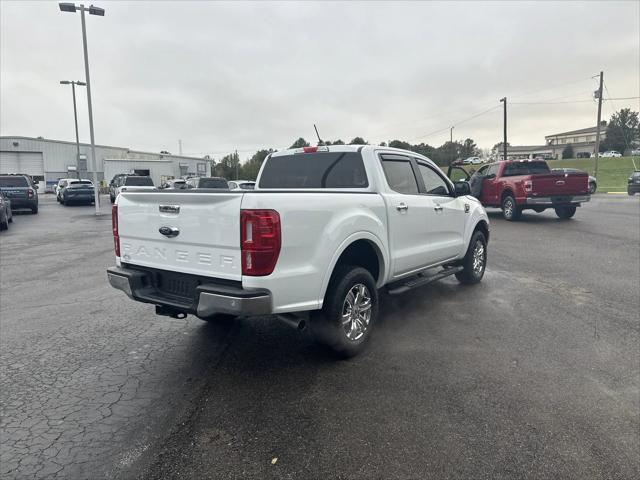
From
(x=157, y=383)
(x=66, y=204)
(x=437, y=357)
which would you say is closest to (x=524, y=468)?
(x=437, y=357)

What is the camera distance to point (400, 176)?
5.14 meters

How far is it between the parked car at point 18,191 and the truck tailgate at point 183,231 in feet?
63.1

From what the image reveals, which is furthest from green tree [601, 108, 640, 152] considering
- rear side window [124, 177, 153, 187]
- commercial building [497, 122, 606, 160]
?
rear side window [124, 177, 153, 187]

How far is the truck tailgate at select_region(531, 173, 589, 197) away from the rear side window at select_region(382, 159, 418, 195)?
9977mm

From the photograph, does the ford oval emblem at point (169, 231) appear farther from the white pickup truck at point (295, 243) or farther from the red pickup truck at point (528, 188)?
the red pickup truck at point (528, 188)

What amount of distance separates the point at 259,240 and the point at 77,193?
89.7ft

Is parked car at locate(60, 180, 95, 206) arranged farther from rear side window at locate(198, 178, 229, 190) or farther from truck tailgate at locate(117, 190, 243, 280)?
truck tailgate at locate(117, 190, 243, 280)

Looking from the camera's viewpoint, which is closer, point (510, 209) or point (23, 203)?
point (510, 209)

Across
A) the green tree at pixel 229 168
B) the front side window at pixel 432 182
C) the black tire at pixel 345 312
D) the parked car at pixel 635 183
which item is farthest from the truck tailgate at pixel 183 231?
the green tree at pixel 229 168

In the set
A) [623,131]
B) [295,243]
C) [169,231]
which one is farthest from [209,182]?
[623,131]

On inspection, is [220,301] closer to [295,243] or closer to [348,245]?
[295,243]

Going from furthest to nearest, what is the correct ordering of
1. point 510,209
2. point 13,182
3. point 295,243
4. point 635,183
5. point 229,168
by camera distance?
1. point 229,168
2. point 635,183
3. point 13,182
4. point 510,209
5. point 295,243

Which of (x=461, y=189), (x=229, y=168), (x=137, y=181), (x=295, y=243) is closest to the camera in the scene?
(x=295, y=243)

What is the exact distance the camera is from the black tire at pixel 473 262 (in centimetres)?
669
